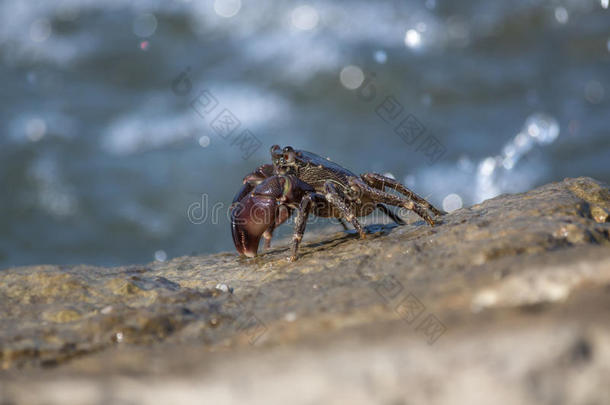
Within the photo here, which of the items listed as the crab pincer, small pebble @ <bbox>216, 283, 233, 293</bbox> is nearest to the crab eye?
the crab pincer

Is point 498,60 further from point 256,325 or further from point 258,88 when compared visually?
point 256,325

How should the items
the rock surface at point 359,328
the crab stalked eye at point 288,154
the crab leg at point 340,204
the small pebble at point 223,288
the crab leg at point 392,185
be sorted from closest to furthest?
the rock surface at point 359,328 → the small pebble at point 223,288 → the crab leg at point 340,204 → the crab leg at point 392,185 → the crab stalked eye at point 288,154

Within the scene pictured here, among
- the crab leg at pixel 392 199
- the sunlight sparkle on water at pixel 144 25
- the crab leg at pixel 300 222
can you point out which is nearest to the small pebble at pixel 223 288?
the crab leg at pixel 300 222

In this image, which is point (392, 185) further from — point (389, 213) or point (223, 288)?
point (223, 288)

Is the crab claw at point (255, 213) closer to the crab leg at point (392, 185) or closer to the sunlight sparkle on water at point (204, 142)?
the crab leg at point (392, 185)

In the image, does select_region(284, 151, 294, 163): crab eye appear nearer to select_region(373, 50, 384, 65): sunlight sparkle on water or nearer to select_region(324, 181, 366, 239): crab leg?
select_region(324, 181, 366, 239): crab leg

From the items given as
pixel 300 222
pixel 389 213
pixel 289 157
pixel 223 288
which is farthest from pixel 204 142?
pixel 223 288
